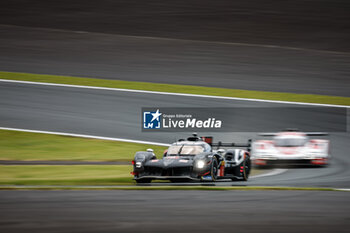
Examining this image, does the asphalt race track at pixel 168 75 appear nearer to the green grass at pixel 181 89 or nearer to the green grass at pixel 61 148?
the green grass at pixel 181 89

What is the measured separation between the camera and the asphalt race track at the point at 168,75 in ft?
28.9

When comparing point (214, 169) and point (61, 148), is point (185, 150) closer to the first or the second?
point (214, 169)

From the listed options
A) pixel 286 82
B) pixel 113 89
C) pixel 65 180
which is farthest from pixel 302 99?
pixel 65 180

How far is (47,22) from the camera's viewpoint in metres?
35.4

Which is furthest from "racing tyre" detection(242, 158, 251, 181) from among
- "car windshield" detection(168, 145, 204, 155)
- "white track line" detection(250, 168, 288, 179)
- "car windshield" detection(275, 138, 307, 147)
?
"car windshield" detection(275, 138, 307, 147)

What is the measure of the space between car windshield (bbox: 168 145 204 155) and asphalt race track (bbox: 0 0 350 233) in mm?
1043

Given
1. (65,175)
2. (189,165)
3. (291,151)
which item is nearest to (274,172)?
(291,151)

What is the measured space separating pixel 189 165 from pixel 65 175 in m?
3.17

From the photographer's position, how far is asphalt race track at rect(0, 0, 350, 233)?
8.82 m

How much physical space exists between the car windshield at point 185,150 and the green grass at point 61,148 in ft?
11.0

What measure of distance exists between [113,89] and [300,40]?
1151 centimetres

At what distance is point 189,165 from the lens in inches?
542

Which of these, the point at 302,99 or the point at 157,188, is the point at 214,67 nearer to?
the point at 302,99

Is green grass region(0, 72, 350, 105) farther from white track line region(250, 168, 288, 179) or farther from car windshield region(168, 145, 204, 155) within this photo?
car windshield region(168, 145, 204, 155)
